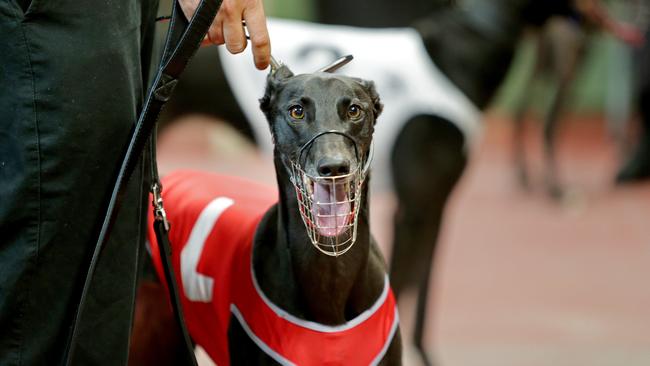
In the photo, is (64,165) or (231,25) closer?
(64,165)

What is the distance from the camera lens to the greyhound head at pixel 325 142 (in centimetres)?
130

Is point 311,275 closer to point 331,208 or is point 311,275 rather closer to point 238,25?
point 331,208

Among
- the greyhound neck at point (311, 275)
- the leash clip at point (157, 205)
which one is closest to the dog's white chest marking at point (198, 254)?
the greyhound neck at point (311, 275)

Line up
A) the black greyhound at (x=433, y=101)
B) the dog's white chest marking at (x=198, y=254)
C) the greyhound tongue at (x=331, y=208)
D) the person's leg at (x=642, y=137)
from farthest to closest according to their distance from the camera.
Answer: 1. the person's leg at (x=642, y=137)
2. the black greyhound at (x=433, y=101)
3. the dog's white chest marking at (x=198, y=254)
4. the greyhound tongue at (x=331, y=208)

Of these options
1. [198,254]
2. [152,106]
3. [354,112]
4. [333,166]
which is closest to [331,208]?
[333,166]

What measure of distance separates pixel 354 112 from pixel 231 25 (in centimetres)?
23

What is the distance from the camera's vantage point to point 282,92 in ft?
4.80

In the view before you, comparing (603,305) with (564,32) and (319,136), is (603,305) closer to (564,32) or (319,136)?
(564,32)

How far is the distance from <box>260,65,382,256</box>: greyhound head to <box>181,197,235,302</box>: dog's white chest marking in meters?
0.33

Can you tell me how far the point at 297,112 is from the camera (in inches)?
55.7

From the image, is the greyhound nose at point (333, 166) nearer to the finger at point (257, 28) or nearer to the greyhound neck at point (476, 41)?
the finger at point (257, 28)

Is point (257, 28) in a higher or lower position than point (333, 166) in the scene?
higher

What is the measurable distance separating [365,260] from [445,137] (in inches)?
45.9

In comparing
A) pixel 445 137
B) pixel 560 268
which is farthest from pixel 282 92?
pixel 560 268
